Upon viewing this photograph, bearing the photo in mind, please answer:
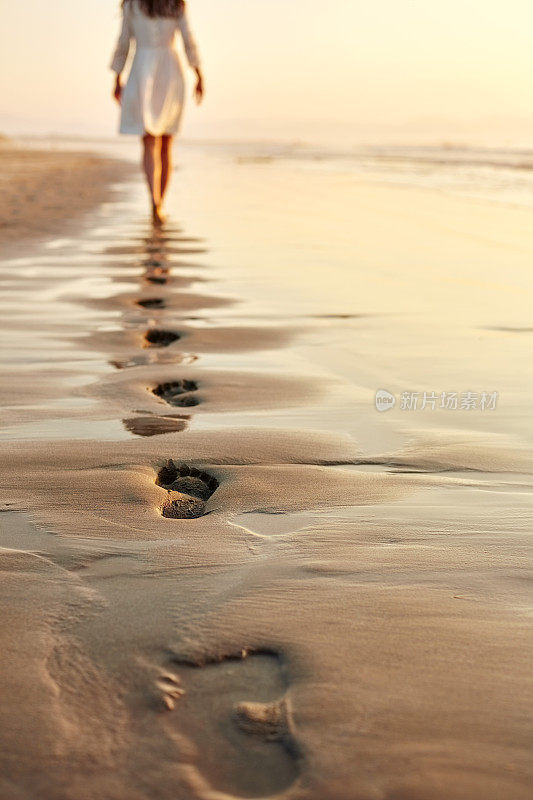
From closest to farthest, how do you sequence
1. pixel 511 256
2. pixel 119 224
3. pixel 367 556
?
pixel 367 556
pixel 511 256
pixel 119 224

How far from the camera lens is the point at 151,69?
6.35 m

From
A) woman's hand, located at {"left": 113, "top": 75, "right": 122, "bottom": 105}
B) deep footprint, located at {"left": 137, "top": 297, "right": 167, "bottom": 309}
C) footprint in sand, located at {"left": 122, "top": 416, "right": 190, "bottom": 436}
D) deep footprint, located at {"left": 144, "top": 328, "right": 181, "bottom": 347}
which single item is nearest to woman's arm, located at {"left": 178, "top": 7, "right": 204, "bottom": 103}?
woman's hand, located at {"left": 113, "top": 75, "right": 122, "bottom": 105}

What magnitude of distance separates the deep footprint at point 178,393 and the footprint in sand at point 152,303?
1.15 m

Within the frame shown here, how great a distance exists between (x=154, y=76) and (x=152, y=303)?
3354mm

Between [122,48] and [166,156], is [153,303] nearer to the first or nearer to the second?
[166,156]

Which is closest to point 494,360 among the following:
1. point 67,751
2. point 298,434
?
point 298,434

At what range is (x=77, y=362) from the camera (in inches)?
103

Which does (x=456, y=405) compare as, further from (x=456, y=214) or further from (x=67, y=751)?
(x=456, y=214)

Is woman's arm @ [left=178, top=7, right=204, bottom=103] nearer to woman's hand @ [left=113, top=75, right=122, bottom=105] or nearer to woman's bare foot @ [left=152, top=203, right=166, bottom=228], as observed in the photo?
woman's hand @ [left=113, top=75, right=122, bottom=105]

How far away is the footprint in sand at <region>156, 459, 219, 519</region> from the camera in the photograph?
1534mm

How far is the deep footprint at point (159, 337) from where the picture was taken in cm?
292

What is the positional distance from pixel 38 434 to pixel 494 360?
1405mm

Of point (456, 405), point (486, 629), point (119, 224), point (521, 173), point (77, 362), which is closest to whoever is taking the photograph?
point (486, 629)

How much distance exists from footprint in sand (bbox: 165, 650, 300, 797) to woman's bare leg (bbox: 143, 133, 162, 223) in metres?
5.79
